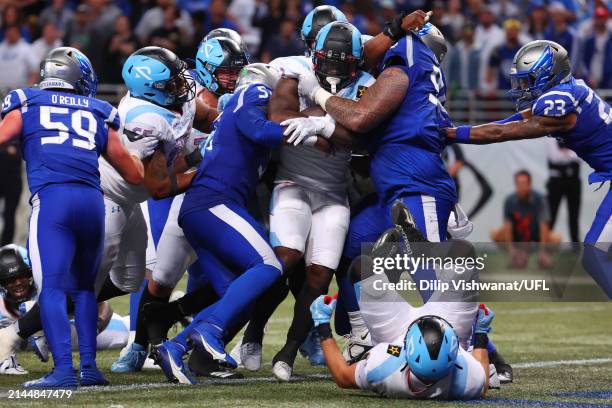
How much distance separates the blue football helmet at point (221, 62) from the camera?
25.8 feet

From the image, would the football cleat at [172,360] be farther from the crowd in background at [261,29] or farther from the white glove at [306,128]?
the crowd in background at [261,29]

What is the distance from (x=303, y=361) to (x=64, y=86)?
98.8 inches

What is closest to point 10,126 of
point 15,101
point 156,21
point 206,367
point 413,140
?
point 15,101

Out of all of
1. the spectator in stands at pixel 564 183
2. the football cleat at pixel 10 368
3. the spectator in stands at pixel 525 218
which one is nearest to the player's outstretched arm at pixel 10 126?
the football cleat at pixel 10 368

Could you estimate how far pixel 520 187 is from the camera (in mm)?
14188

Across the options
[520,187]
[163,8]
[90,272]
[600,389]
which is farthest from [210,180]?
[163,8]

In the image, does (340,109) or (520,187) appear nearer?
(340,109)

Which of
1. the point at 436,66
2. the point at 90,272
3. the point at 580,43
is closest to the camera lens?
the point at 90,272

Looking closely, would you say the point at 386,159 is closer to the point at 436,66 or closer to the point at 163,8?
the point at 436,66

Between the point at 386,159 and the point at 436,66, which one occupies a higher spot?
the point at 436,66

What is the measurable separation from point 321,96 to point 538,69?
1.41m

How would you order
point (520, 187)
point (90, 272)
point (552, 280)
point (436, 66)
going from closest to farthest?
point (90, 272) → point (436, 66) → point (552, 280) → point (520, 187)

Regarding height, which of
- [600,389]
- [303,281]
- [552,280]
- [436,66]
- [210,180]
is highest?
[436,66]

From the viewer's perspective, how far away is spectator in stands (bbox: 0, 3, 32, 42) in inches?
602
